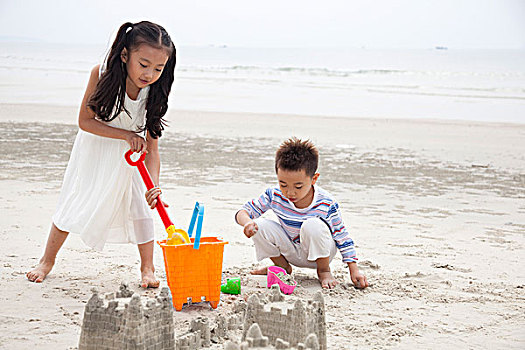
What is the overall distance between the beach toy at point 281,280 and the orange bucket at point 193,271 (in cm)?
51

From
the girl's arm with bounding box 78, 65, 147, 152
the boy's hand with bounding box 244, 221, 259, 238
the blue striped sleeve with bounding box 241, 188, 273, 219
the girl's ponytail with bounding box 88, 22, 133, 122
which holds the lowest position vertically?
the boy's hand with bounding box 244, 221, 259, 238

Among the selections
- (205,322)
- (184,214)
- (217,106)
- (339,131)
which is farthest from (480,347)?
(217,106)

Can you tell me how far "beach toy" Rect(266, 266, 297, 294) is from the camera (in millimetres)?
3861

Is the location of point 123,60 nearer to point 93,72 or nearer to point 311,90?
point 93,72

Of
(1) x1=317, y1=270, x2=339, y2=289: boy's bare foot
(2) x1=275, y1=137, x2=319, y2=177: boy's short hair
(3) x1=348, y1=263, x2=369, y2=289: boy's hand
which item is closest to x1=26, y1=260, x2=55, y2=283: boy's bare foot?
(2) x1=275, y1=137, x2=319, y2=177: boy's short hair

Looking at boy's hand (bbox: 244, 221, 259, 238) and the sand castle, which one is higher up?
boy's hand (bbox: 244, 221, 259, 238)

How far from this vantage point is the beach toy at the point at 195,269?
337 centimetres

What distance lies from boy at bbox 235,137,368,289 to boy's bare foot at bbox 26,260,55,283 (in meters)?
1.25

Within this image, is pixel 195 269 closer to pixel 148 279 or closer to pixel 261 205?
pixel 148 279

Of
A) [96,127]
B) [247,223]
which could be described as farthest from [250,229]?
[96,127]

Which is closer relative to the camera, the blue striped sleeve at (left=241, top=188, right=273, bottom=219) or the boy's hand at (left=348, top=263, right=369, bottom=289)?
the boy's hand at (left=348, top=263, right=369, bottom=289)

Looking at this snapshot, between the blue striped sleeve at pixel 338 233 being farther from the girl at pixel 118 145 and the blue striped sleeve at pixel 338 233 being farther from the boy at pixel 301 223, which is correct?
the girl at pixel 118 145

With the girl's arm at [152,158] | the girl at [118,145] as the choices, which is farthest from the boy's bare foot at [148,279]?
the girl's arm at [152,158]

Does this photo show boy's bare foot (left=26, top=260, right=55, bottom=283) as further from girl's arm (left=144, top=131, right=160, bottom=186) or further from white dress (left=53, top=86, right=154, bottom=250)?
girl's arm (left=144, top=131, right=160, bottom=186)
